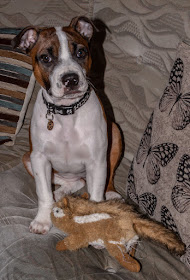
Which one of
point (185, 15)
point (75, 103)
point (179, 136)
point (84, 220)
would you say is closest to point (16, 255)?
point (84, 220)

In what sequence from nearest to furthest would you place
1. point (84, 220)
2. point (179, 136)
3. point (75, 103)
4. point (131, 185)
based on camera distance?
point (84, 220) < point (179, 136) < point (75, 103) < point (131, 185)

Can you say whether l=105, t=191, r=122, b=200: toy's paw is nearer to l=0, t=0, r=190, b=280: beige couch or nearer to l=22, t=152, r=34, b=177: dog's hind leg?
l=0, t=0, r=190, b=280: beige couch

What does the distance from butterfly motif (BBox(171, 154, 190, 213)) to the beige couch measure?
10.7 inches

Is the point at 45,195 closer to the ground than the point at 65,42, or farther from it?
closer to the ground

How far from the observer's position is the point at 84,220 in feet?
5.82

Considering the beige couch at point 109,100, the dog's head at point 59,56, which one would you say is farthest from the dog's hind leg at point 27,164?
the dog's head at point 59,56

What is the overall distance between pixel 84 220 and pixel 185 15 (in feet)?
4.24

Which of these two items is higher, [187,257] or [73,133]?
[73,133]

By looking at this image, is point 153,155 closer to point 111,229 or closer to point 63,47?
point 111,229

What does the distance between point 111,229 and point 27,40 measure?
1153 mm

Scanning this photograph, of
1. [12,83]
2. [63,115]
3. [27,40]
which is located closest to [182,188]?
[63,115]

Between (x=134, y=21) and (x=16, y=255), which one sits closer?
(x=16, y=255)

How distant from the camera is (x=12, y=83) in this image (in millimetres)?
2805

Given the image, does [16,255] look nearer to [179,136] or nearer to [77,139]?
[77,139]
